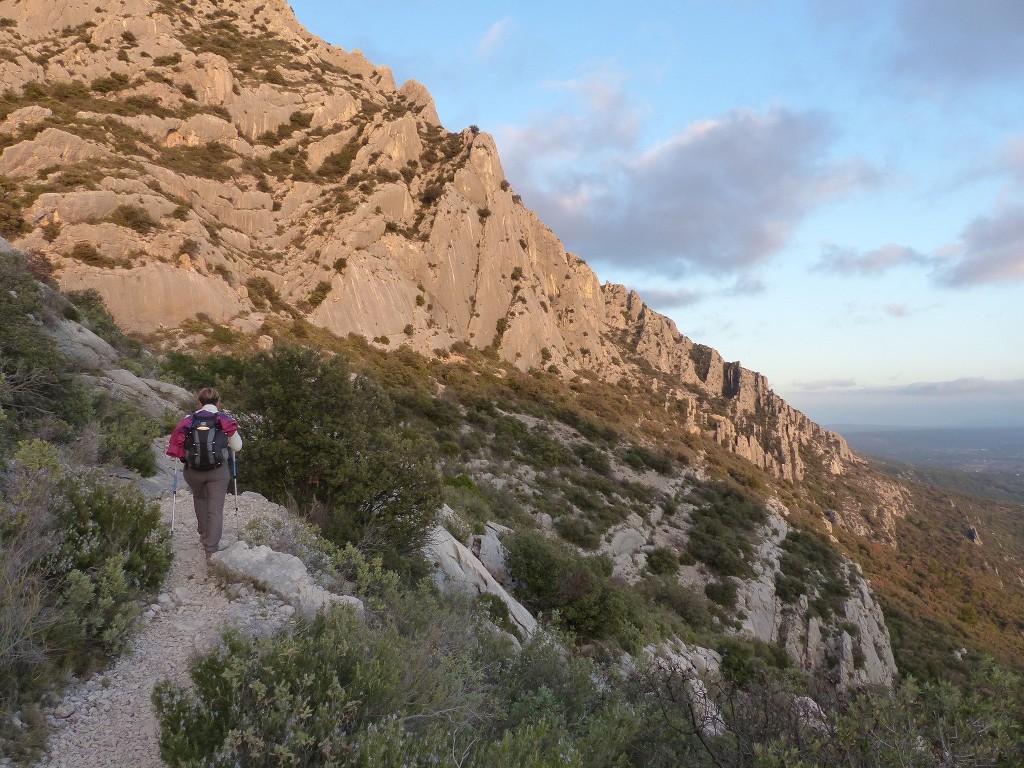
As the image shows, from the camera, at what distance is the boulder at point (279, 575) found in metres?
4.62

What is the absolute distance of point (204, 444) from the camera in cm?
539

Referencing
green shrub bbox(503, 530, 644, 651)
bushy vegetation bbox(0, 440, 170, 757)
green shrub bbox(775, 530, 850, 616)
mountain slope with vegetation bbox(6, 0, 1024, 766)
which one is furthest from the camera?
green shrub bbox(775, 530, 850, 616)

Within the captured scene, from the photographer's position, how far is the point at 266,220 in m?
32.7

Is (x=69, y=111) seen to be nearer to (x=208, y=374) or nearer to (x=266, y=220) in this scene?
(x=266, y=220)

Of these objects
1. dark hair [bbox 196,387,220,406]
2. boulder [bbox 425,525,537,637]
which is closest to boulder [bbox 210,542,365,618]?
dark hair [bbox 196,387,220,406]

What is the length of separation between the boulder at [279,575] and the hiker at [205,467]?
13.2 inches

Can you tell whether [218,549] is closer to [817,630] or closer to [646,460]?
[817,630]

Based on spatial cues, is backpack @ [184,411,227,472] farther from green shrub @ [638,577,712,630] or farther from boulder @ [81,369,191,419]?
green shrub @ [638,577,712,630]

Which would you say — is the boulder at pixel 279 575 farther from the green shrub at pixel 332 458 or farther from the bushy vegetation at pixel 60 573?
the green shrub at pixel 332 458

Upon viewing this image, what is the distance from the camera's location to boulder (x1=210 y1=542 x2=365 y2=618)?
4625 millimetres

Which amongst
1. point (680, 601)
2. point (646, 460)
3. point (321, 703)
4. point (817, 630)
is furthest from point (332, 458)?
point (646, 460)

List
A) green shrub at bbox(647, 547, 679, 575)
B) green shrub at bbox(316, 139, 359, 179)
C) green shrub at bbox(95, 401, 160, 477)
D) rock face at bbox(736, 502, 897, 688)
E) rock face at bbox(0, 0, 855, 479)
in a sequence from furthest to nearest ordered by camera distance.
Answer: green shrub at bbox(316, 139, 359, 179) → rock face at bbox(0, 0, 855, 479) → green shrub at bbox(647, 547, 679, 575) → rock face at bbox(736, 502, 897, 688) → green shrub at bbox(95, 401, 160, 477)

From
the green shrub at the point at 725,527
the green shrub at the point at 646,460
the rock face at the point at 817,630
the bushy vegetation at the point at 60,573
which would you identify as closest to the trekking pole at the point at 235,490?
the bushy vegetation at the point at 60,573

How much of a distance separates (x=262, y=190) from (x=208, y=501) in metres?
35.2
